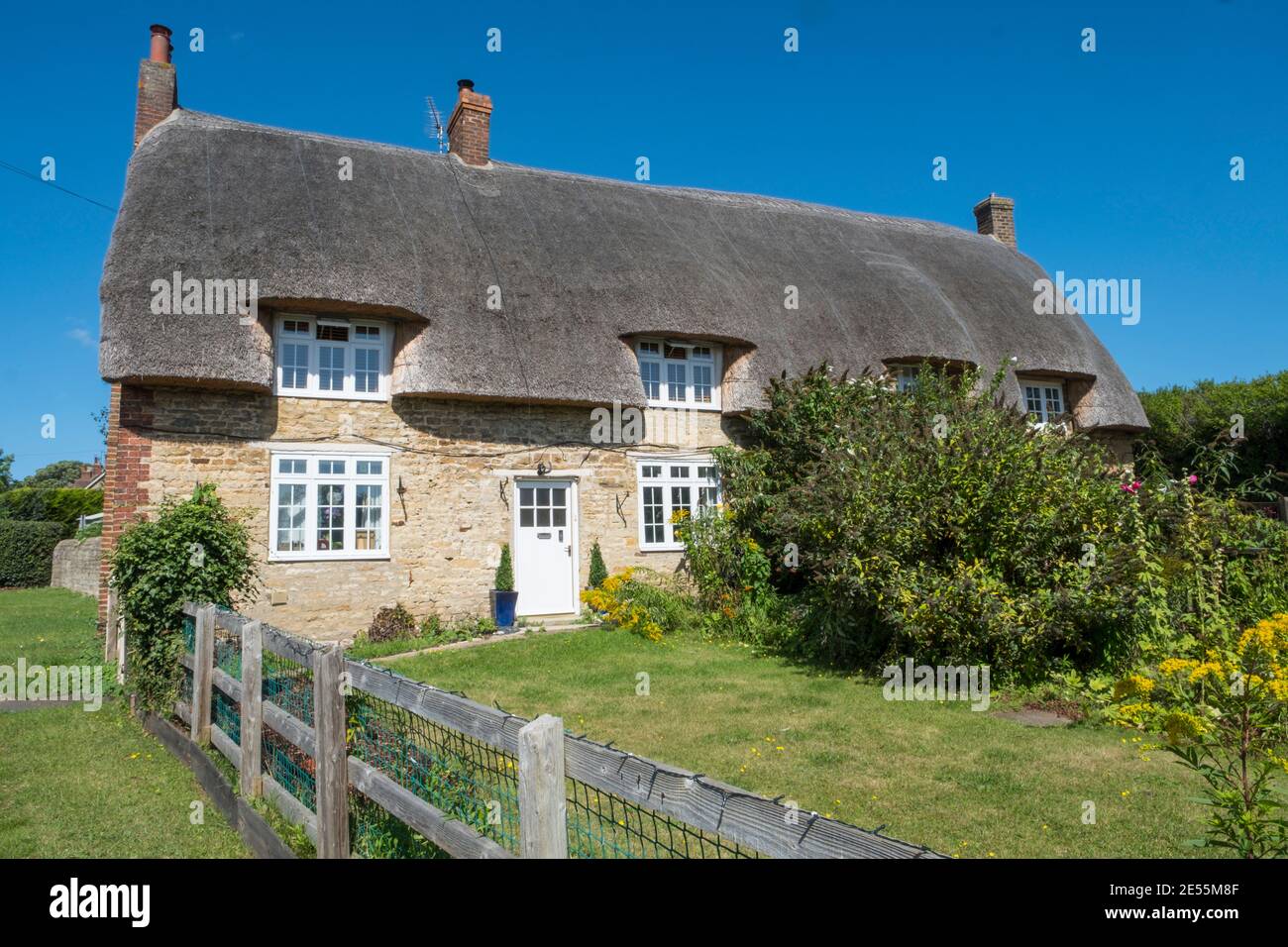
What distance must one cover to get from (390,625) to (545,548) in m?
2.65

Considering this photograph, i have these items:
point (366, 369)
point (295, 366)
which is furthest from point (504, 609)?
point (295, 366)

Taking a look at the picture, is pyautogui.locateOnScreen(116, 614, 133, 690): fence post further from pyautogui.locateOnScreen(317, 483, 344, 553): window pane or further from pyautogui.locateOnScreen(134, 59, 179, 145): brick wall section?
pyautogui.locateOnScreen(134, 59, 179, 145): brick wall section

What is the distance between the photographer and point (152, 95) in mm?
13508

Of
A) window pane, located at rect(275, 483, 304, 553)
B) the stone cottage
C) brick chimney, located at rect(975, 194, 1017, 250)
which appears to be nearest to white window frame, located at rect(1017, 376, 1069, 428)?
the stone cottage

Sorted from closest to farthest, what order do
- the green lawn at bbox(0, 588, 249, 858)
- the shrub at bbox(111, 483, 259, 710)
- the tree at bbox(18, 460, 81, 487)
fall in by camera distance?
the green lawn at bbox(0, 588, 249, 858) < the shrub at bbox(111, 483, 259, 710) < the tree at bbox(18, 460, 81, 487)

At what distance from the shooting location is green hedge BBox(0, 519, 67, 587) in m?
25.8

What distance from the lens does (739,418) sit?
14.5 metres

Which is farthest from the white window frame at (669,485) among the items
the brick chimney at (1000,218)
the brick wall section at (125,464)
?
the brick chimney at (1000,218)

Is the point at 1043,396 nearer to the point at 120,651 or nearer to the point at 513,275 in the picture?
the point at 513,275

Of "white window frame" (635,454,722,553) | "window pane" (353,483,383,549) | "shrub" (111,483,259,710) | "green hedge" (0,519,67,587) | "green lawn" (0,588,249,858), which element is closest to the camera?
"green lawn" (0,588,249,858)

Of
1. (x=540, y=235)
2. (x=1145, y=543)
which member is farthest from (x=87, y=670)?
(x=1145, y=543)

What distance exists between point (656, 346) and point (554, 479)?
118 inches

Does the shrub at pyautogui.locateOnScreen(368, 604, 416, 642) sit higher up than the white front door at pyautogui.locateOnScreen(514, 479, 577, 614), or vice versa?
the white front door at pyautogui.locateOnScreen(514, 479, 577, 614)
